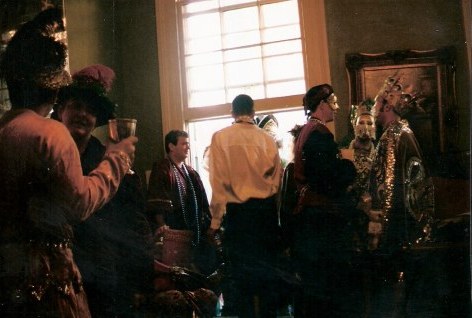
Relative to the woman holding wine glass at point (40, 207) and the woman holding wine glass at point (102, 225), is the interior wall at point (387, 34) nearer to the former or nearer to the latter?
the woman holding wine glass at point (102, 225)

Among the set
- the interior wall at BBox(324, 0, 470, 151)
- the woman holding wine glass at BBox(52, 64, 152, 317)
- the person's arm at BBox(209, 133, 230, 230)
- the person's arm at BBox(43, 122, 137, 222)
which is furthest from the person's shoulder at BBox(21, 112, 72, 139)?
the interior wall at BBox(324, 0, 470, 151)

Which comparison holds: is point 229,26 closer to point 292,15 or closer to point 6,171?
point 292,15

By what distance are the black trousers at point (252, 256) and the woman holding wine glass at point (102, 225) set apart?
49 cm

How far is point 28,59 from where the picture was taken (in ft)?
3.49

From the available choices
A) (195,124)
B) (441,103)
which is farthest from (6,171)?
(441,103)

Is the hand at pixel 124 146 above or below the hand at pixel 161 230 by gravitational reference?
above

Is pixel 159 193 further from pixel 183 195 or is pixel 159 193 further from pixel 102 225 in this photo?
pixel 102 225

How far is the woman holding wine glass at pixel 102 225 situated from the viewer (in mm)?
1270

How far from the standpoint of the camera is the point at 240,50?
7.84 feet

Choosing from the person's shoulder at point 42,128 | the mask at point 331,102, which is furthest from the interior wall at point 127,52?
the person's shoulder at point 42,128

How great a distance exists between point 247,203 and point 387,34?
0.99 m

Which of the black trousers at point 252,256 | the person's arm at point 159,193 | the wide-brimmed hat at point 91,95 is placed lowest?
the black trousers at point 252,256

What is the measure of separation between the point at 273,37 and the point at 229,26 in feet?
0.71

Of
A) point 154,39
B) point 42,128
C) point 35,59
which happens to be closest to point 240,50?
point 154,39
